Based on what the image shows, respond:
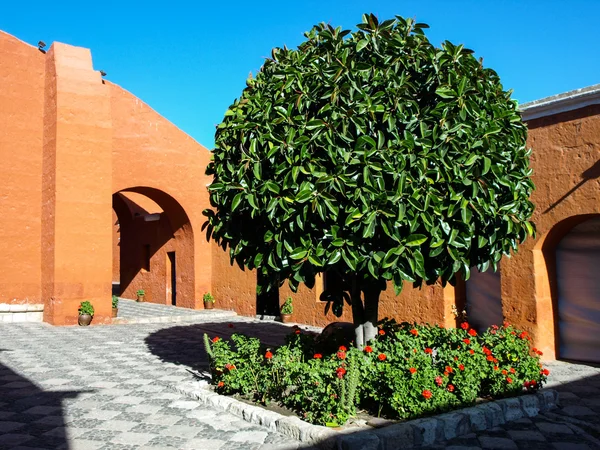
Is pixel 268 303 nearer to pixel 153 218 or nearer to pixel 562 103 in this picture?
pixel 153 218

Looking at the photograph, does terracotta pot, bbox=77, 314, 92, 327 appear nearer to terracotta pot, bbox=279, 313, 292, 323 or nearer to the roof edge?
terracotta pot, bbox=279, 313, 292, 323

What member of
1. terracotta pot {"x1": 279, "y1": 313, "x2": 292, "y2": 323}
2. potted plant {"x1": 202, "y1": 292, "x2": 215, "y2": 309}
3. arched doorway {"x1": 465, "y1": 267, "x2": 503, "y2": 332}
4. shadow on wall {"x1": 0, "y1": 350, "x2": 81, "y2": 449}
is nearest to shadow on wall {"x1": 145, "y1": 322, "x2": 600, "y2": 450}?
terracotta pot {"x1": 279, "y1": 313, "x2": 292, "y2": 323}

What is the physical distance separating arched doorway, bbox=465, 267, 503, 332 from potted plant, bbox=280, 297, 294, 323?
4971mm

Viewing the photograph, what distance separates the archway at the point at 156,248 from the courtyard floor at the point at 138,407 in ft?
22.4

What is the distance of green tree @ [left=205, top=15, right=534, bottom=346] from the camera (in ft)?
15.2

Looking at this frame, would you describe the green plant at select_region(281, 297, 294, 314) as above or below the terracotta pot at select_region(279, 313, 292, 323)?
above

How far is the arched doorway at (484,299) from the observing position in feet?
28.1

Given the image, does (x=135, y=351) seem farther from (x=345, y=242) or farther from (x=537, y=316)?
(x=537, y=316)

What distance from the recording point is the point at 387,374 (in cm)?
475

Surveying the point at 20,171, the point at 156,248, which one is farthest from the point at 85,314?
the point at 156,248

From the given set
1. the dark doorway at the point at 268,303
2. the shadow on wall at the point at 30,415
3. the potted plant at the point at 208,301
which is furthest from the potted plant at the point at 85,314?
the shadow on wall at the point at 30,415

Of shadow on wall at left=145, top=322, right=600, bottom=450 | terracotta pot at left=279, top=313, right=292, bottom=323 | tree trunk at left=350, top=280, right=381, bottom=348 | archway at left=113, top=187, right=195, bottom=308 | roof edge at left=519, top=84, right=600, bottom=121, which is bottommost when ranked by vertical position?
shadow on wall at left=145, top=322, right=600, bottom=450

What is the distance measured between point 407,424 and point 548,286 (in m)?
4.56

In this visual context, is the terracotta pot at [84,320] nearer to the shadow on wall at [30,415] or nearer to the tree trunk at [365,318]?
the shadow on wall at [30,415]
